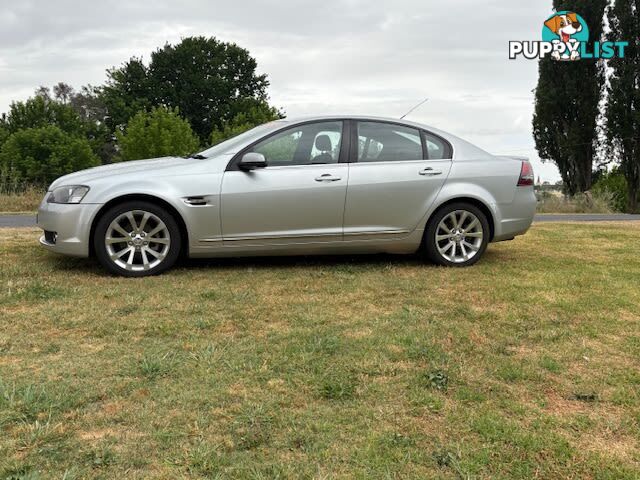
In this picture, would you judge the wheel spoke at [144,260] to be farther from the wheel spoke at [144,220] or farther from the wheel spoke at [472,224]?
the wheel spoke at [472,224]

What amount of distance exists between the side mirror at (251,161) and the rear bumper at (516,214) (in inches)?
97.4

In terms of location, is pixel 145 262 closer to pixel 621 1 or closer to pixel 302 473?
pixel 302 473

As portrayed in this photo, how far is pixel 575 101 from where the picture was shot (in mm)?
30547

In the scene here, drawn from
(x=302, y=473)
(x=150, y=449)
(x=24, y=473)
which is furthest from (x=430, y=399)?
(x=24, y=473)

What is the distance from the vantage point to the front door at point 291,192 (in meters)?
5.37

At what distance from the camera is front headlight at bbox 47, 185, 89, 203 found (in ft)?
16.9

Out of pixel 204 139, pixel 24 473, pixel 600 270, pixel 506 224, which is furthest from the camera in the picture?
pixel 204 139

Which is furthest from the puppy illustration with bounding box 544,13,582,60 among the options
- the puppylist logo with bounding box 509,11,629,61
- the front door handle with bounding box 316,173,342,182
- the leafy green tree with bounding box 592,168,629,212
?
the front door handle with bounding box 316,173,342,182

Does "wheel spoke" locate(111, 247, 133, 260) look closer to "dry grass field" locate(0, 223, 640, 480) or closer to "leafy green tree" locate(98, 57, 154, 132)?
"dry grass field" locate(0, 223, 640, 480)

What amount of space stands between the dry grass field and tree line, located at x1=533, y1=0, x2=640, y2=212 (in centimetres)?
2819

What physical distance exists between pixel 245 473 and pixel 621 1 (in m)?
33.8

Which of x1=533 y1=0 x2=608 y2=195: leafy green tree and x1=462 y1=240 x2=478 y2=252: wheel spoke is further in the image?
x1=533 y1=0 x2=608 y2=195: leafy green tree

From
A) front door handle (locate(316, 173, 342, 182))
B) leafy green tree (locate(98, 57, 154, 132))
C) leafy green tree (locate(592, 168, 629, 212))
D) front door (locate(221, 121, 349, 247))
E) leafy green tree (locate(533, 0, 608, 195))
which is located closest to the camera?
front door (locate(221, 121, 349, 247))

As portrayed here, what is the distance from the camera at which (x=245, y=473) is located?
2.13 m
